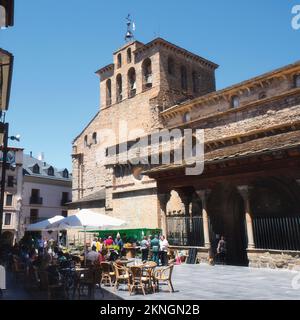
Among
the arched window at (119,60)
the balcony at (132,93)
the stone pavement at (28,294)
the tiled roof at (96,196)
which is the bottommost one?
the stone pavement at (28,294)

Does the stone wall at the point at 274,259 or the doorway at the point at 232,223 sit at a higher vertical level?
the doorway at the point at 232,223

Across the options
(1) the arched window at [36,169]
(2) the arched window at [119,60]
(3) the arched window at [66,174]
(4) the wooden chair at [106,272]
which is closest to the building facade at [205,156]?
(2) the arched window at [119,60]

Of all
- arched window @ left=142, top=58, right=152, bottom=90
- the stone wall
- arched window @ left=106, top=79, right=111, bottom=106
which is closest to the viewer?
the stone wall

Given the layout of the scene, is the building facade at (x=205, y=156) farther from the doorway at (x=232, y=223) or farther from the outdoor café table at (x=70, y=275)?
the outdoor café table at (x=70, y=275)

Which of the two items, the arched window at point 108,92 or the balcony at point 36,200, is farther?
the balcony at point 36,200

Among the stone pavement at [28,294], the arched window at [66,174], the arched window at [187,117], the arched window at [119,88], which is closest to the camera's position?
the stone pavement at [28,294]

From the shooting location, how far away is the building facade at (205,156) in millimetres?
12664

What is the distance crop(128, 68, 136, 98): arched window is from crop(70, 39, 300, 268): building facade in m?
0.10

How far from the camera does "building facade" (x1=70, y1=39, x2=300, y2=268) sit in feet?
41.5

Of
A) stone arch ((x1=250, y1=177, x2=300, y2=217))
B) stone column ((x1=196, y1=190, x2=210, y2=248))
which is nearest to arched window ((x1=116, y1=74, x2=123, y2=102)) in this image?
stone column ((x1=196, y1=190, x2=210, y2=248))

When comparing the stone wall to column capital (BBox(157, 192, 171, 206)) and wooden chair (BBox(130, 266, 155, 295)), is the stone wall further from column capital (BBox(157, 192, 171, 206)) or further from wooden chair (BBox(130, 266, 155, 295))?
wooden chair (BBox(130, 266, 155, 295))

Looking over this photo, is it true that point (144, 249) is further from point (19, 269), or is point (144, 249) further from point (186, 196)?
point (19, 269)

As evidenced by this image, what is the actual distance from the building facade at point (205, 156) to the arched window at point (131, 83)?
96 millimetres

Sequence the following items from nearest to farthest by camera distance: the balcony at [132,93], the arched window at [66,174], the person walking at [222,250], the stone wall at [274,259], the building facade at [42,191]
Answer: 1. the stone wall at [274,259]
2. the person walking at [222,250]
3. the balcony at [132,93]
4. the building facade at [42,191]
5. the arched window at [66,174]
